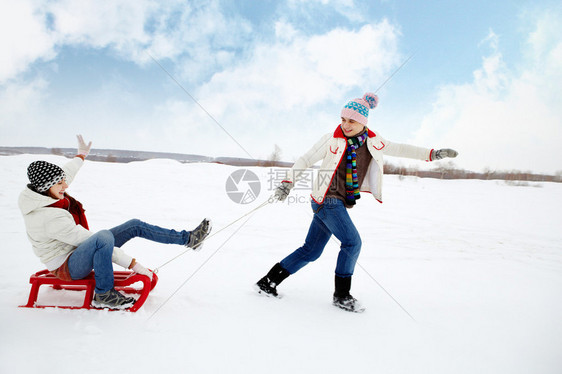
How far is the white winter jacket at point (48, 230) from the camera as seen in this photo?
2119 millimetres

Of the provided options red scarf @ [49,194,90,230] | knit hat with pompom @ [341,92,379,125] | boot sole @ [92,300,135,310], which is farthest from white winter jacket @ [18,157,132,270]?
knit hat with pompom @ [341,92,379,125]

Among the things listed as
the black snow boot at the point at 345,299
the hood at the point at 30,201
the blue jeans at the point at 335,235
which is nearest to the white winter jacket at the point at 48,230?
the hood at the point at 30,201

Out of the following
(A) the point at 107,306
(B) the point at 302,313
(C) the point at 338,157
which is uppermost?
(C) the point at 338,157

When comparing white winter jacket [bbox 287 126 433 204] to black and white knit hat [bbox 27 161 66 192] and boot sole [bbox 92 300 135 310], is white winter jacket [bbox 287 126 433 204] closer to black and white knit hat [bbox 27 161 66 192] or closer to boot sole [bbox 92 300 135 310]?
boot sole [bbox 92 300 135 310]

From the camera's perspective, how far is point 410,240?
18.8 ft

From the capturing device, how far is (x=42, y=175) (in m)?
2.12

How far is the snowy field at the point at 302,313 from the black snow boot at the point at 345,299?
7cm

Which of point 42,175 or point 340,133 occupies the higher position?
point 340,133

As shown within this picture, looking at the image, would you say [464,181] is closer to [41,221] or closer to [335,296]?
[335,296]

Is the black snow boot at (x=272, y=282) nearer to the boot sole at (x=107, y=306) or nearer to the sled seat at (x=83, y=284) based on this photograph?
the sled seat at (x=83, y=284)

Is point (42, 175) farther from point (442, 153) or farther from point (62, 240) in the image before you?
point (442, 153)

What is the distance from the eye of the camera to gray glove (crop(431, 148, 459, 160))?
9.28 feet

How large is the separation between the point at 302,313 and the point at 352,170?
4.49ft

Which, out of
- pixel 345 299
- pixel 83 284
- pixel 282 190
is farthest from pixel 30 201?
pixel 345 299
